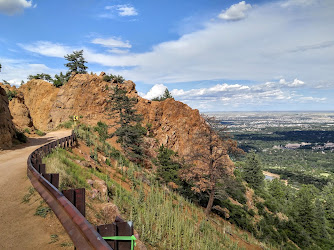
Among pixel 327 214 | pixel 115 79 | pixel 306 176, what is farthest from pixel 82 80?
pixel 306 176

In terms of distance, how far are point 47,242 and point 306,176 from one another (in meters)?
146

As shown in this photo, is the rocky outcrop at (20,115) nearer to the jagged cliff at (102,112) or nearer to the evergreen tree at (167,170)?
the jagged cliff at (102,112)

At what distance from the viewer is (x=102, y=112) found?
3666cm

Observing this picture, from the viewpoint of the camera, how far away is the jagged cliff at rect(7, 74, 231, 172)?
36.5 m

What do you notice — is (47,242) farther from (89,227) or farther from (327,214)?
(327,214)

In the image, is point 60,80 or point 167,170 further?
point 60,80

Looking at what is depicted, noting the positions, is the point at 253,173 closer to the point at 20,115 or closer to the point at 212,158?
the point at 212,158

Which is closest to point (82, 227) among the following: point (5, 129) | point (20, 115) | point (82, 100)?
point (5, 129)

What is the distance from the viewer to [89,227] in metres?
1.96

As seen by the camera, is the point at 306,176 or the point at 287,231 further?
the point at 306,176

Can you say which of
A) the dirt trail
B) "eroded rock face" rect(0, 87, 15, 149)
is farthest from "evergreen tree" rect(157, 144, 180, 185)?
the dirt trail

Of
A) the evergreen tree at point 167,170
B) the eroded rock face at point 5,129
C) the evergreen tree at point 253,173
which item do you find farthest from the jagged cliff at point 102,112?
the evergreen tree at point 253,173

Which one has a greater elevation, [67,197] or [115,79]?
[115,79]

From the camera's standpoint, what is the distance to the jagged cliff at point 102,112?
120 ft
